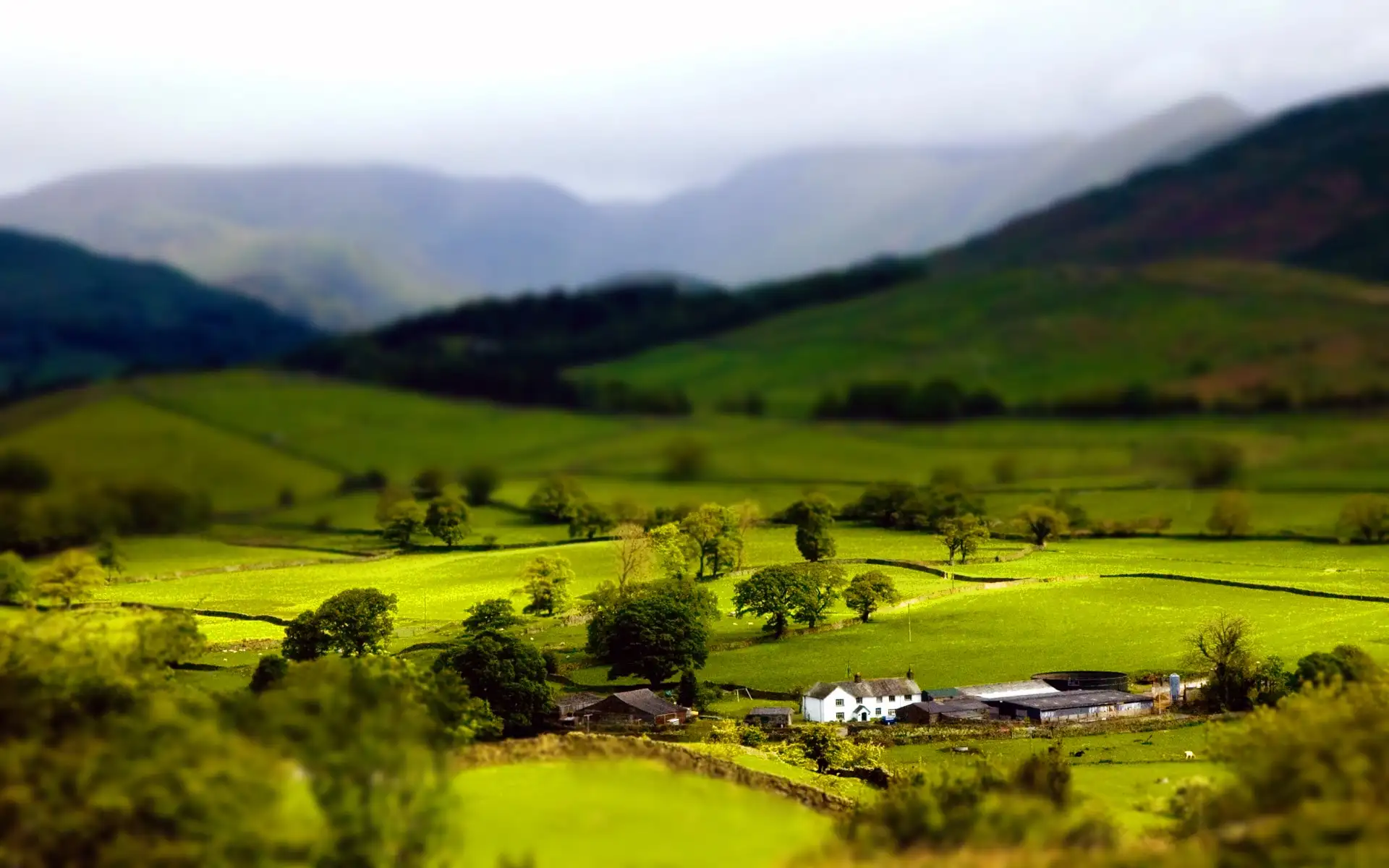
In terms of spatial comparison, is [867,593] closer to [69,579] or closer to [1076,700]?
[1076,700]

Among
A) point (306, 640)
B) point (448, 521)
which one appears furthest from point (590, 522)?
point (306, 640)

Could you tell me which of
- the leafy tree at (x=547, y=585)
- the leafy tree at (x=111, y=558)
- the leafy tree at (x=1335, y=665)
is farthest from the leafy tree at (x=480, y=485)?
the leafy tree at (x=1335, y=665)

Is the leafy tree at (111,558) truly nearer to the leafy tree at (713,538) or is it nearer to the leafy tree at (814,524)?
the leafy tree at (713,538)

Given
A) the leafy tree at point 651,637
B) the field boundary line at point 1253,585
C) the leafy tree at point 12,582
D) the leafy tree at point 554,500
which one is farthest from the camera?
the leafy tree at point 554,500

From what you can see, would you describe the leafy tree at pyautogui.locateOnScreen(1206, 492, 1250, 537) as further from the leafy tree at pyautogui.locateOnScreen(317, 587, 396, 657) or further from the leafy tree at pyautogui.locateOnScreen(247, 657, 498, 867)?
the leafy tree at pyautogui.locateOnScreen(247, 657, 498, 867)

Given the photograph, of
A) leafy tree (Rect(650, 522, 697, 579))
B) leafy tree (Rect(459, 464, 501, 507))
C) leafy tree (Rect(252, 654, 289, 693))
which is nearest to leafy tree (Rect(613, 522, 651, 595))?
leafy tree (Rect(650, 522, 697, 579))

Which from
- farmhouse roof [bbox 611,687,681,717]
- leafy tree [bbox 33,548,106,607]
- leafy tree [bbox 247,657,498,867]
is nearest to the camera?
leafy tree [bbox 247,657,498,867]
